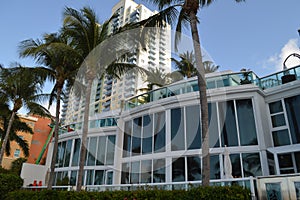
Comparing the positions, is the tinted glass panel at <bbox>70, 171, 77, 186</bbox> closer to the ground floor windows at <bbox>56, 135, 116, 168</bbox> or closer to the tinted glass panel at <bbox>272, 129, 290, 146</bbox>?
the ground floor windows at <bbox>56, 135, 116, 168</bbox>

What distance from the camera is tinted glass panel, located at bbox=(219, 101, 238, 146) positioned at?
38.0ft

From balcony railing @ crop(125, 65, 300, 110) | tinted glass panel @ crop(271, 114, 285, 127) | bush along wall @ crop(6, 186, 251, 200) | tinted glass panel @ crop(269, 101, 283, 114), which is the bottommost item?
bush along wall @ crop(6, 186, 251, 200)

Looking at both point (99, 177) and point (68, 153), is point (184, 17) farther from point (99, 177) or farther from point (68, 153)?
point (68, 153)

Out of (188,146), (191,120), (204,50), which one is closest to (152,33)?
(204,50)

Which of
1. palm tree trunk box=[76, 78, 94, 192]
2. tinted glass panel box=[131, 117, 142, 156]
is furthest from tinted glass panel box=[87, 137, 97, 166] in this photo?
palm tree trunk box=[76, 78, 94, 192]

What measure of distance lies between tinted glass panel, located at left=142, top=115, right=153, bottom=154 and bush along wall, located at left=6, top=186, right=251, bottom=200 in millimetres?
5908

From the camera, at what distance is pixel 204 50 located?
12305 millimetres

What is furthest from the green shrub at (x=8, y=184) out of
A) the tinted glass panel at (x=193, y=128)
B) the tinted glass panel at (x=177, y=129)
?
the tinted glass panel at (x=193, y=128)

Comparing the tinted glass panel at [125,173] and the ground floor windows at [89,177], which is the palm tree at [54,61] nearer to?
the tinted glass panel at [125,173]

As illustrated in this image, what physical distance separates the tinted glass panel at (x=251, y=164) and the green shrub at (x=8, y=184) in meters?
11.0

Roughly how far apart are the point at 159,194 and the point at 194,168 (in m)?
5.45

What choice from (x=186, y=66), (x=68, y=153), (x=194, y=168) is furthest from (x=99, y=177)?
(x=186, y=66)

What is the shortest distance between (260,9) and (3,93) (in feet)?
59.4

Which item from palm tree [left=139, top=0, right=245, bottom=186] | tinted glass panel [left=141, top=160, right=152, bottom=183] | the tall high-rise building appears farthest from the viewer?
the tall high-rise building
